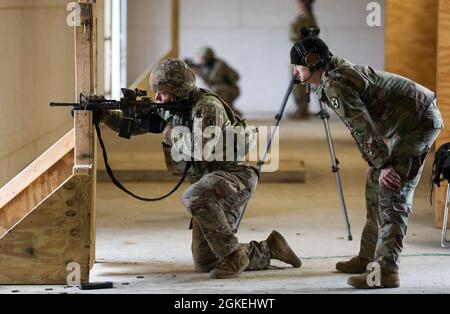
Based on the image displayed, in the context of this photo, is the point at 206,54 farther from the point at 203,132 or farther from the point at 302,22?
the point at 203,132

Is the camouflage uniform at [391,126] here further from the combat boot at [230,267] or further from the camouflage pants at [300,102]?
the camouflage pants at [300,102]

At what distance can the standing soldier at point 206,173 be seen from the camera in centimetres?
637

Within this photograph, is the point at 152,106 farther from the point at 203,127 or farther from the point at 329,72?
the point at 329,72

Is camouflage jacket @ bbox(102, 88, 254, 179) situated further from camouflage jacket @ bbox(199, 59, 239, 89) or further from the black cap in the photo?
camouflage jacket @ bbox(199, 59, 239, 89)

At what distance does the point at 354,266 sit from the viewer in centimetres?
675

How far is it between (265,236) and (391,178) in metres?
2.12

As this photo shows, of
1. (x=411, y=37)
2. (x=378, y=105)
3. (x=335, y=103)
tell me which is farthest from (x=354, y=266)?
(x=411, y=37)

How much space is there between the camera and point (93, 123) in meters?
6.27

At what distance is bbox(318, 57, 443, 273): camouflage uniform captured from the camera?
6121mm

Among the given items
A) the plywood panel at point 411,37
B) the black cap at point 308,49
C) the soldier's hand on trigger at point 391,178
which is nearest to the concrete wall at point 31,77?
the black cap at point 308,49

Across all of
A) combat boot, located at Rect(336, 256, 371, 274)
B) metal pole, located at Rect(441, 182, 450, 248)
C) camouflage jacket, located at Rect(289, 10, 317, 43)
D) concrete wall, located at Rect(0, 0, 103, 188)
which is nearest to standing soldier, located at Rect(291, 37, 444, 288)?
combat boot, located at Rect(336, 256, 371, 274)

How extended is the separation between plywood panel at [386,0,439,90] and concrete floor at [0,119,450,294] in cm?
157

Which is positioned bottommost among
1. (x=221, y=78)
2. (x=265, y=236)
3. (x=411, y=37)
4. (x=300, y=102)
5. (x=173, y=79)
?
(x=265, y=236)

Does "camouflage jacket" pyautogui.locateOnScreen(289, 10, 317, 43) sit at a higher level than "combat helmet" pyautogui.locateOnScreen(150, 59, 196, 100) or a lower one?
higher
